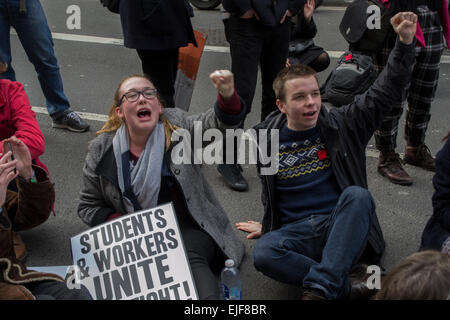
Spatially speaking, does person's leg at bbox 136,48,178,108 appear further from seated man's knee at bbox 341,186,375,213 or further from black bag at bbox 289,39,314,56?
black bag at bbox 289,39,314,56

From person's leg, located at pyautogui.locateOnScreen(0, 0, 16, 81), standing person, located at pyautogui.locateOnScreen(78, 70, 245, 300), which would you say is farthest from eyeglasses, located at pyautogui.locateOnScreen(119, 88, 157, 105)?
person's leg, located at pyautogui.locateOnScreen(0, 0, 16, 81)

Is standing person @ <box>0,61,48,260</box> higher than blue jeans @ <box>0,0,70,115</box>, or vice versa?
blue jeans @ <box>0,0,70,115</box>

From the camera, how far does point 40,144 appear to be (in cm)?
327

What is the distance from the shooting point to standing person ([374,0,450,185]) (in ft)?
12.2

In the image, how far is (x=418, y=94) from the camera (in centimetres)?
396

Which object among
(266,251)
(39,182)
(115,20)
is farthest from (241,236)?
(115,20)

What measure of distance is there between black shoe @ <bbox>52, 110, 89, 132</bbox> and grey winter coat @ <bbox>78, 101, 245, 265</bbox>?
2.05 meters

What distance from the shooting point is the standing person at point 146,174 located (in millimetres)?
2859

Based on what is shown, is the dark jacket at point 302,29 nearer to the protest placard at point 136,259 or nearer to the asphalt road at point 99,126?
the asphalt road at point 99,126

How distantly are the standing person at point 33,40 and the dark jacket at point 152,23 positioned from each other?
111 centimetres

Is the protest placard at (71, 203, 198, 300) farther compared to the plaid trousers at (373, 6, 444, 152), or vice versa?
the plaid trousers at (373, 6, 444, 152)

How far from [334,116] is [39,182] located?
1612 mm

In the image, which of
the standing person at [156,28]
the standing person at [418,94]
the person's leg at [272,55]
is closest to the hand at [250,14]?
the person's leg at [272,55]

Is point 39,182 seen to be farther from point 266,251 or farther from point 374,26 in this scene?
point 374,26
